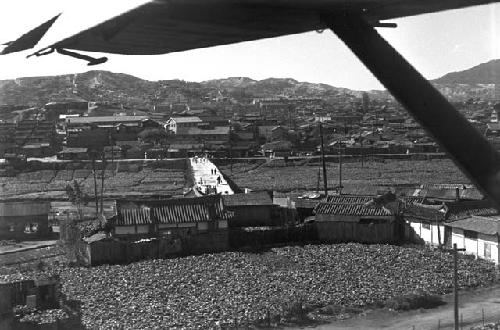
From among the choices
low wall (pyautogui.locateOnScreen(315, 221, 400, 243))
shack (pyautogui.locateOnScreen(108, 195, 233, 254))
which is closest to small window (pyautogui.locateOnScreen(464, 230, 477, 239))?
low wall (pyautogui.locateOnScreen(315, 221, 400, 243))

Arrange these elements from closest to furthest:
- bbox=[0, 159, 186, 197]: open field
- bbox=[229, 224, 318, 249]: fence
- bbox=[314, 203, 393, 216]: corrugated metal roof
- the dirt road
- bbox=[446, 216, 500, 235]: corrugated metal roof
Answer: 1. the dirt road
2. bbox=[446, 216, 500, 235]: corrugated metal roof
3. bbox=[229, 224, 318, 249]: fence
4. bbox=[314, 203, 393, 216]: corrugated metal roof
5. bbox=[0, 159, 186, 197]: open field

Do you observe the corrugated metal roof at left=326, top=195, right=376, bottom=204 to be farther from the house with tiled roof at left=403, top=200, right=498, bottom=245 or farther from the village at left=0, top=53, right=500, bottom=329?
the house with tiled roof at left=403, top=200, right=498, bottom=245

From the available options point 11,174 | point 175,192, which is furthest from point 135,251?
point 11,174

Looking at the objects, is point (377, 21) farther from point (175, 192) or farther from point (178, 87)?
point (178, 87)

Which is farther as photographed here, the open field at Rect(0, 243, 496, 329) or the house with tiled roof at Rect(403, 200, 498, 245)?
the house with tiled roof at Rect(403, 200, 498, 245)

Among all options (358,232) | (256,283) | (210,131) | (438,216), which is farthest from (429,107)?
(210,131)

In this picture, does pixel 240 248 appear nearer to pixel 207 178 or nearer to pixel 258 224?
pixel 258 224
